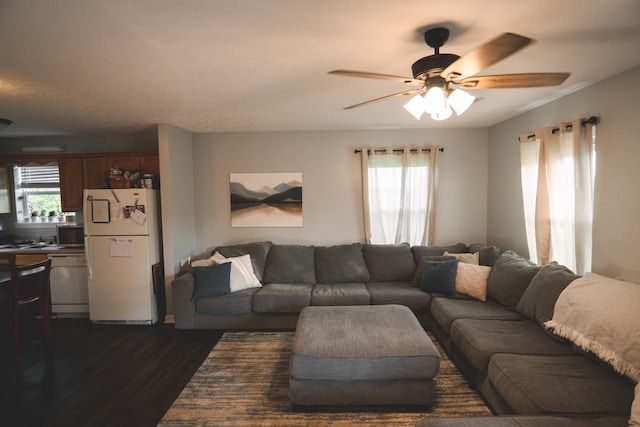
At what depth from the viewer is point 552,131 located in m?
2.95

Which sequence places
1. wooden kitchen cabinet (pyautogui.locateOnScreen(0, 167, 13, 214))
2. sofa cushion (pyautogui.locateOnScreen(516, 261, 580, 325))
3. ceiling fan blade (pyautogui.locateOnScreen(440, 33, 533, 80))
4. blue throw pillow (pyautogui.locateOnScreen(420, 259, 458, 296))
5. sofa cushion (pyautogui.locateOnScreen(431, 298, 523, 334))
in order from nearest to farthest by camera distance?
1. ceiling fan blade (pyautogui.locateOnScreen(440, 33, 533, 80))
2. sofa cushion (pyautogui.locateOnScreen(516, 261, 580, 325))
3. sofa cushion (pyautogui.locateOnScreen(431, 298, 523, 334))
4. blue throw pillow (pyautogui.locateOnScreen(420, 259, 458, 296))
5. wooden kitchen cabinet (pyautogui.locateOnScreen(0, 167, 13, 214))

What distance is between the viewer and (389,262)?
3988mm

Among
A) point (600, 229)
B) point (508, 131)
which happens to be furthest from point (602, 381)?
point (508, 131)

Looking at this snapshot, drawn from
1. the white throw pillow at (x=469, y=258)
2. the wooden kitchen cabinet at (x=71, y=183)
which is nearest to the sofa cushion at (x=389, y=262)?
the white throw pillow at (x=469, y=258)

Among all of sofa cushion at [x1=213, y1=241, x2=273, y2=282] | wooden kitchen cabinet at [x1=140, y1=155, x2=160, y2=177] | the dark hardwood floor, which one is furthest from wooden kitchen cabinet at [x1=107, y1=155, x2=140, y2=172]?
the dark hardwood floor

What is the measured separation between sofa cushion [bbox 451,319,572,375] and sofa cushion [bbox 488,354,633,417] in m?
0.10

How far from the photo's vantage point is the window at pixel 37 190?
462 centimetres

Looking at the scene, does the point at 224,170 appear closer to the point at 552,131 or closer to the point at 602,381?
the point at 552,131

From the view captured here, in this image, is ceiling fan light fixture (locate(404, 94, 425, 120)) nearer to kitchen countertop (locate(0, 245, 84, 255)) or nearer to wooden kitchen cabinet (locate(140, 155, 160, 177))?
wooden kitchen cabinet (locate(140, 155, 160, 177))

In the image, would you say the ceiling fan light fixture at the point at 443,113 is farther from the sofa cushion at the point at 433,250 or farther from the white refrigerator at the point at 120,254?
the white refrigerator at the point at 120,254

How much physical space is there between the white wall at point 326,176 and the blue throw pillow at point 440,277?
1.05 meters

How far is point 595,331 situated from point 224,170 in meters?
4.20

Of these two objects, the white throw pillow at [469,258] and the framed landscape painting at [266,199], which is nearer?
the white throw pillow at [469,258]

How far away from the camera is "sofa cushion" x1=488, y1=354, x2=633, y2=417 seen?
1.59 meters
